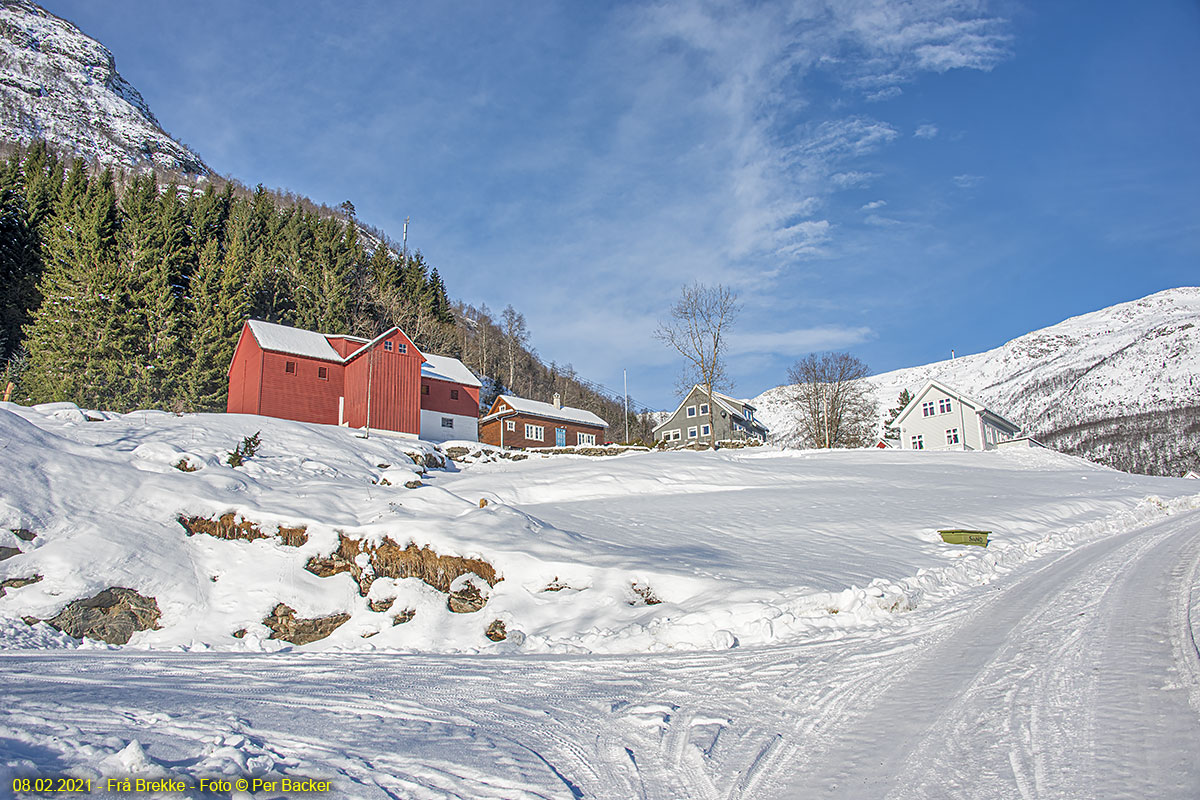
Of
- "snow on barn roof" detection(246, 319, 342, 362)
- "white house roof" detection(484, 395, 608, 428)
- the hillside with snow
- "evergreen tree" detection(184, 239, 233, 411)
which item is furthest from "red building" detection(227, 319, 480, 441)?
the hillside with snow

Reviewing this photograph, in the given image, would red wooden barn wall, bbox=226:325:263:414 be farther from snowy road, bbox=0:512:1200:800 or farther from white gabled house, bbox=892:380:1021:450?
white gabled house, bbox=892:380:1021:450

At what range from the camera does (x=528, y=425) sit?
48.4m

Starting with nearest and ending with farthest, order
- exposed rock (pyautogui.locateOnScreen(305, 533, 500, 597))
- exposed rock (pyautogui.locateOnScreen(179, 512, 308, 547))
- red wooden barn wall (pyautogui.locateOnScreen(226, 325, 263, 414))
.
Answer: exposed rock (pyautogui.locateOnScreen(305, 533, 500, 597))
exposed rock (pyautogui.locateOnScreen(179, 512, 308, 547))
red wooden barn wall (pyautogui.locateOnScreen(226, 325, 263, 414))

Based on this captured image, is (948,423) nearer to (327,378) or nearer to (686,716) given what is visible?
(327,378)

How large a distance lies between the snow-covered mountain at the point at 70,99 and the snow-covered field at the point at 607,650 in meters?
115

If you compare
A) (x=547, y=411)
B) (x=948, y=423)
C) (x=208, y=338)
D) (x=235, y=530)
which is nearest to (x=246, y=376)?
(x=208, y=338)

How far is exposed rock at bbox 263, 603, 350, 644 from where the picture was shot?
871 cm

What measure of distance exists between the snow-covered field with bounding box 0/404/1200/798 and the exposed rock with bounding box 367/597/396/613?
0.35 ft

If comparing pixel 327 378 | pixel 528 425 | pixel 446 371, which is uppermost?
pixel 446 371

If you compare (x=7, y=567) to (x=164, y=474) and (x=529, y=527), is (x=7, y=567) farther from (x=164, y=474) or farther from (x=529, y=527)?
(x=529, y=527)

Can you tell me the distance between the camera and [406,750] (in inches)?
149

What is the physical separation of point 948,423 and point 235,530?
47.6m

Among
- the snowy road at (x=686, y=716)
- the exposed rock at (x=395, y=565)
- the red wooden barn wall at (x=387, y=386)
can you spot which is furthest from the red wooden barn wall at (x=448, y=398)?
the snowy road at (x=686, y=716)

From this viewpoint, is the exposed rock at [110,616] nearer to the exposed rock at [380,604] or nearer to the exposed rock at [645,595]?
the exposed rock at [380,604]
